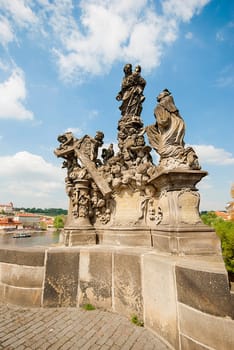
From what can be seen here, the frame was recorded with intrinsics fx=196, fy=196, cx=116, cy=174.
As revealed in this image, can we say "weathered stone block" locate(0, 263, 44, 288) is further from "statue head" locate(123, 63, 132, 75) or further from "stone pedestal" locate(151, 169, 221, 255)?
"statue head" locate(123, 63, 132, 75)

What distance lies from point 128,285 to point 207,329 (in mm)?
1272

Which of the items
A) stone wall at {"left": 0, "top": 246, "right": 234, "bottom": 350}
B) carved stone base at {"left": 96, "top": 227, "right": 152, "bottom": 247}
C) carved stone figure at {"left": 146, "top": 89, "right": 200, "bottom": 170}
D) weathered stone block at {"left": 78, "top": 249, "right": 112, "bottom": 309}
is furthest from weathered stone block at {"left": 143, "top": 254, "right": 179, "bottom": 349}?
carved stone figure at {"left": 146, "top": 89, "right": 200, "bottom": 170}

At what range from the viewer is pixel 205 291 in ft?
6.38

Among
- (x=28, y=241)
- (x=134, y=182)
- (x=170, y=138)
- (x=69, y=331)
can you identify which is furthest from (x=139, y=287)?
(x=28, y=241)

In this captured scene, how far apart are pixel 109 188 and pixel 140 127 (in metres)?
1.80

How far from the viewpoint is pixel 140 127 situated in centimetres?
479

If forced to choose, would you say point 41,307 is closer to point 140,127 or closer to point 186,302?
point 186,302

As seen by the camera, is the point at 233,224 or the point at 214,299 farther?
the point at 233,224

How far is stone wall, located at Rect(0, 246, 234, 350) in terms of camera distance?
1886 millimetres

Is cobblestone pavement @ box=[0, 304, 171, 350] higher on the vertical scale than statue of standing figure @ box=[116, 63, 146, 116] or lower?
lower

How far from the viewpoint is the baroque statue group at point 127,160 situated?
3443 millimetres

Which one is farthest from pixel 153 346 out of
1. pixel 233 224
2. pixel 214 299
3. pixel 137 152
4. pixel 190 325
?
pixel 233 224

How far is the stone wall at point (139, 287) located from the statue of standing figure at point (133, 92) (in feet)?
11.1

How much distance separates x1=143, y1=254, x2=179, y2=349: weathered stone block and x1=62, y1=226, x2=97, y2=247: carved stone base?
154cm
